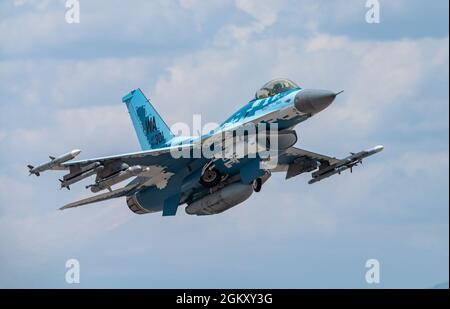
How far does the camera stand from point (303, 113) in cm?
4944

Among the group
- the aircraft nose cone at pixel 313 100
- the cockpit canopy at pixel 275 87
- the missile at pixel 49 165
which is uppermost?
the cockpit canopy at pixel 275 87

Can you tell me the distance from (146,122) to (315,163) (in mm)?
7616

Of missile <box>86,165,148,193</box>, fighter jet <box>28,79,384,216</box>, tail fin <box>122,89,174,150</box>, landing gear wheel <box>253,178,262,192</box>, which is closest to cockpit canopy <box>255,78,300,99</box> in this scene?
fighter jet <box>28,79,384,216</box>

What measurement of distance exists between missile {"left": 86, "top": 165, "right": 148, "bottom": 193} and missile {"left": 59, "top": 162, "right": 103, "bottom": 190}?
494mm

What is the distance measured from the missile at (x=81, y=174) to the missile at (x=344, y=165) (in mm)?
11543

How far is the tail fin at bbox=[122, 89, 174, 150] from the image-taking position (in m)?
57.0

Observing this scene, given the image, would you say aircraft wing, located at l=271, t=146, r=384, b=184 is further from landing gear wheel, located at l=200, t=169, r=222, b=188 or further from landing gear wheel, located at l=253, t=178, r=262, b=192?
landing gear wheel, located at l=200, t=169, r=222, b=188

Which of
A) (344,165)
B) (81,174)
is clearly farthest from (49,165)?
(344,165)

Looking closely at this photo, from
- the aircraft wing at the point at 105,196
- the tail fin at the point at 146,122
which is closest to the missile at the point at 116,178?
the aircraft wing at the point at 105,196

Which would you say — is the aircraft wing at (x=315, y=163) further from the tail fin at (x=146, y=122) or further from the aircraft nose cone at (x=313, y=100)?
the aircraft nose cone at (x=313, y=100)

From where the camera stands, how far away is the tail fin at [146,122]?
57031 mm
